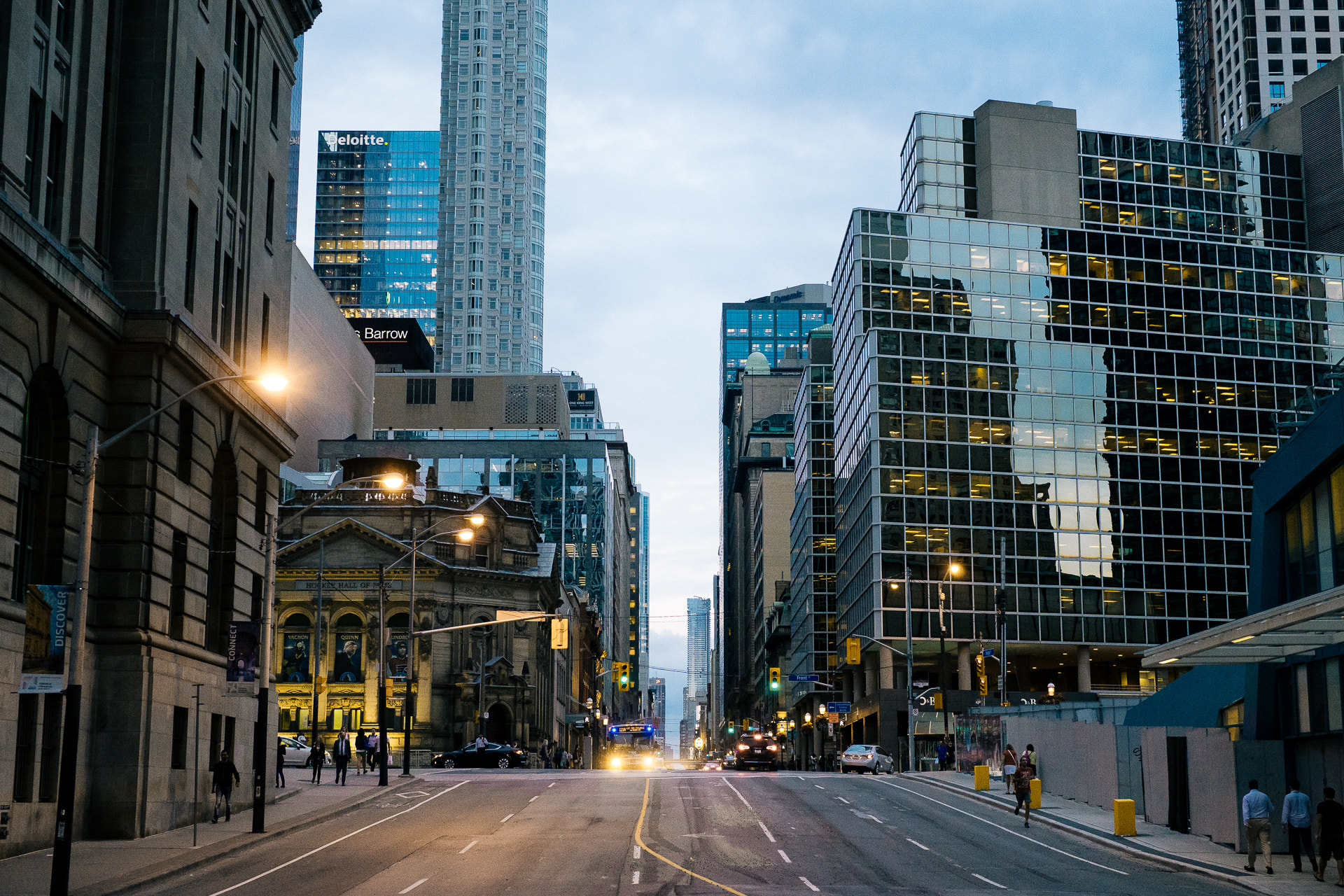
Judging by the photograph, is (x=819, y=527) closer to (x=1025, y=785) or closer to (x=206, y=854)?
(x=1025, y=785)

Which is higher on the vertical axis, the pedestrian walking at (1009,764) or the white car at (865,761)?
the pedestrian walking at (1009,764)

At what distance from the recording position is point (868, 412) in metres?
103

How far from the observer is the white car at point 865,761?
6938 cm

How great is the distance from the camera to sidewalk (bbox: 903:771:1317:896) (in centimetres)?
2609

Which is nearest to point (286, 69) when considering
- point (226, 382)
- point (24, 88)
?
point (226, 382)

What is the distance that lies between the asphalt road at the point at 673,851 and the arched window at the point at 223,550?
6.51m

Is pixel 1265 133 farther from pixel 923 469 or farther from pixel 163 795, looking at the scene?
pixel 163 795

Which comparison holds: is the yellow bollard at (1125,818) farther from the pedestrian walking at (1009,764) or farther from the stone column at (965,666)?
the stone column at (965,666)

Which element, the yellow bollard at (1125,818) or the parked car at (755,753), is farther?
the parked car at (755,753)

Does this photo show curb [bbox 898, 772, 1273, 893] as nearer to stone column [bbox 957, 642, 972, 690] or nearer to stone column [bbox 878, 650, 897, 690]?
stone column [bbox 957, 642, 972, 690]

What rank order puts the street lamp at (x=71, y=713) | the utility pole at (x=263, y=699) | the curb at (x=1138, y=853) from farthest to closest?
1. the utility pole at (x=263, y=699)
2. the curb at (x=1138, y=853)
3. the street lamp at (x=71, y=713)

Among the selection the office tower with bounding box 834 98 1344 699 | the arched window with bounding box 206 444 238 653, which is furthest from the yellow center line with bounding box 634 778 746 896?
the office tower with bounding box 834 98 1344 699

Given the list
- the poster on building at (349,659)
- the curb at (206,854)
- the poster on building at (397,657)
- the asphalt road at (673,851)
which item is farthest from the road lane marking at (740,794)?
the poster on building at (349,659)

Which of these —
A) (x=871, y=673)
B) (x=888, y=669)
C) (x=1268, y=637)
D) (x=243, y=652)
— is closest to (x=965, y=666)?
(x=888, y=669)
